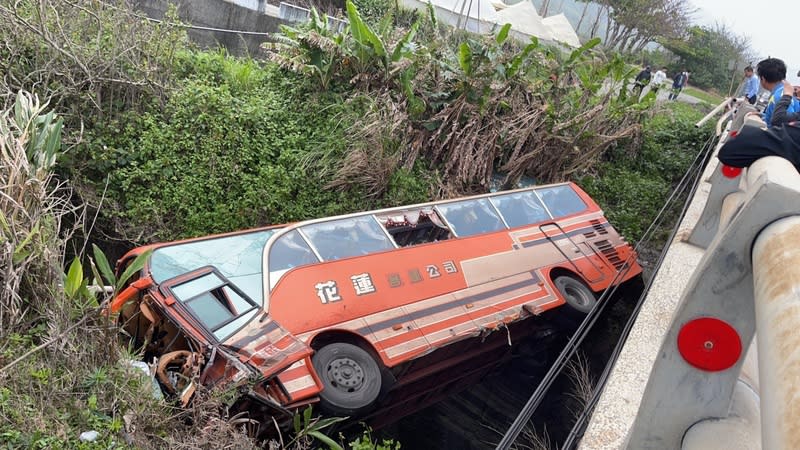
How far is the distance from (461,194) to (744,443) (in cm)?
948

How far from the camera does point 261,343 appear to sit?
16.9 feet

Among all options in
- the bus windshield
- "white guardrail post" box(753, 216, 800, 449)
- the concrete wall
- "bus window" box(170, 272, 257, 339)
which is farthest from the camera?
the concrete wall

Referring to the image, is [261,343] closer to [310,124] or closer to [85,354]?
[85,354]

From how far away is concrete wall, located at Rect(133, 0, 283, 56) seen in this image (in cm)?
1225

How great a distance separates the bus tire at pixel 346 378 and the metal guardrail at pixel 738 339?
3986 mm

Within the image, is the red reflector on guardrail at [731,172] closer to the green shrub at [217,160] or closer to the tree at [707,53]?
the green shrub at [217,160]

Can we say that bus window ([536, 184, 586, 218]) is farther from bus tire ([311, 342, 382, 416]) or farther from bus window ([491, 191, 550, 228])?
bus tire ([311, 342, 382, 416])

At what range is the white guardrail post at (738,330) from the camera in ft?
2.76

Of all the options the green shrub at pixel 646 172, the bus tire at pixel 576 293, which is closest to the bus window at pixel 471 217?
the bus tire at pixel 576 293

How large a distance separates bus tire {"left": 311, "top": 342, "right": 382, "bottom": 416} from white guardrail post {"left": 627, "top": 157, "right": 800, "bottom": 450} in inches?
157

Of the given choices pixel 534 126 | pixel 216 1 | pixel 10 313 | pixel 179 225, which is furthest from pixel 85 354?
pixel 216 1

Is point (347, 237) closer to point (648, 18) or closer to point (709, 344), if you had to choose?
point (709, 344)

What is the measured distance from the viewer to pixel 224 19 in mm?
12867

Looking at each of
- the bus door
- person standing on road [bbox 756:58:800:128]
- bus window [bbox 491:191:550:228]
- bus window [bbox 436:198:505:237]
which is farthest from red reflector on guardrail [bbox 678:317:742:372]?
the bus door
